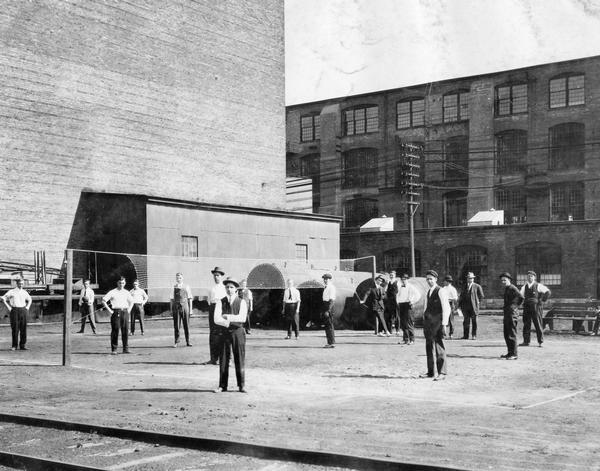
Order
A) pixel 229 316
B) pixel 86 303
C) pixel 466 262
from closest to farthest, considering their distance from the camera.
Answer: pixel 229 316, pixel 86 303, pixel 466 262

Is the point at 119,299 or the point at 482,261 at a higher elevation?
the point at 482,261

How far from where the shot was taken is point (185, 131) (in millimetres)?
36250

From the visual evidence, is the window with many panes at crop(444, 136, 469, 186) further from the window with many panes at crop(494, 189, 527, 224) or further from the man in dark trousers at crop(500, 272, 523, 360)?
the man in dark trousers at crop(500, 272, 523, 360)

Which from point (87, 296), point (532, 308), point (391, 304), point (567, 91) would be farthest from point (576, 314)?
point (567, 91)

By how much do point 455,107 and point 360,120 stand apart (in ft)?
24.0

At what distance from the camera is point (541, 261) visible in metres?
45.4

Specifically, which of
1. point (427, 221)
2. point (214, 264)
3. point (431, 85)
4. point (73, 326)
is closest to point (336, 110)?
point (431, 85)

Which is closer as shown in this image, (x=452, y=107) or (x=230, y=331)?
(x=230, y=331)

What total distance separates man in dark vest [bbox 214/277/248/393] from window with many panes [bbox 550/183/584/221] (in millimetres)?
38796

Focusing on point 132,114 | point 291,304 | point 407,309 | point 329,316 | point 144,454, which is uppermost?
point 132,114

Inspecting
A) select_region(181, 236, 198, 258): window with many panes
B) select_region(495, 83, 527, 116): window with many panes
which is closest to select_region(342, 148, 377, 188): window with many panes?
select_region(495, 83, 527, 116): window with many panes

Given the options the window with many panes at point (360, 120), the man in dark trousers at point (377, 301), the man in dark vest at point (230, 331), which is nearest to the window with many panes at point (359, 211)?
the window with many panes at point (360, 120)

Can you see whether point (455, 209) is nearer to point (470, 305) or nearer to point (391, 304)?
point (391, 304)

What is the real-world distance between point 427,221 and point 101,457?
4577 centimetres
